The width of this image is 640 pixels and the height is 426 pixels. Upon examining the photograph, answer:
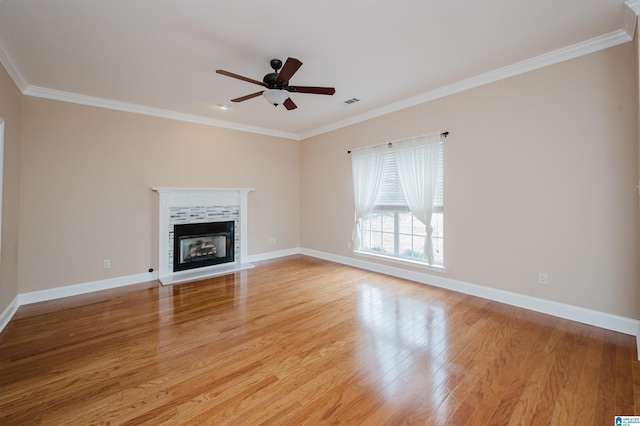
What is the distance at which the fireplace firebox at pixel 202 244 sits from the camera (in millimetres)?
4690

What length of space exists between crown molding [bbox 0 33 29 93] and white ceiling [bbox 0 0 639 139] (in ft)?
0.05

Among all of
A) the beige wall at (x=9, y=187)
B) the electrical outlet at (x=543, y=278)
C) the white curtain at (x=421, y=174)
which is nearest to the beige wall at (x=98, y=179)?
the beige wall at (x=9, y=187)

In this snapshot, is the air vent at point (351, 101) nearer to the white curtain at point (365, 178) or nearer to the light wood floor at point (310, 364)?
the white curtain at point (365, 178)

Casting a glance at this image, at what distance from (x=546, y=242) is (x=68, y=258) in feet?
19.9

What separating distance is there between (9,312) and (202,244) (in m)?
2.43

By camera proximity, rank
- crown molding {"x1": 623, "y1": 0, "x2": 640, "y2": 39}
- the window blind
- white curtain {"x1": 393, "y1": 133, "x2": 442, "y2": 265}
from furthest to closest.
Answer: the window blind → white curtain {"x1": 393, "y1": 133, "x2": 442, "y2": 265} → crown molding {"x1": 623, "y1": 0, "x2": 640, "y2": 39}

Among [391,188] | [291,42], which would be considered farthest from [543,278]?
[291,42]

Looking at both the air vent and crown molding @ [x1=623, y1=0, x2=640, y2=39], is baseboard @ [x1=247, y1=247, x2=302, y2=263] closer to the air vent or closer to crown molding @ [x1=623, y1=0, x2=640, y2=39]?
the air vent

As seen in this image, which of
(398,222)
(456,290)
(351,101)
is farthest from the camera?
(398,222)

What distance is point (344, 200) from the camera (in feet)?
17.7

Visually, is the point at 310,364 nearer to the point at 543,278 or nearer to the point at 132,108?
the point at 543,278

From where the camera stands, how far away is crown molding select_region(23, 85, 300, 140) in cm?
359

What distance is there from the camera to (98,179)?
3996mm

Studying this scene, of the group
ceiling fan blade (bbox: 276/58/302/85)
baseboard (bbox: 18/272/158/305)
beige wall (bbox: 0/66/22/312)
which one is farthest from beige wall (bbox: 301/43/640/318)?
beige wall (bbox: 0/66/22/312)
